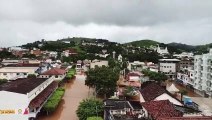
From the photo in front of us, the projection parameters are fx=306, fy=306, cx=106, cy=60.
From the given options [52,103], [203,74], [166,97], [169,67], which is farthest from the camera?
[169,67]

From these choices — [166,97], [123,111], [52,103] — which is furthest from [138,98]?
[123,111]

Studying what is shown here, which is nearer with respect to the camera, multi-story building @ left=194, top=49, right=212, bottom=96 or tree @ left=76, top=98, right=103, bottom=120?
tree @ left=76, top=98, right=103, bottom=120

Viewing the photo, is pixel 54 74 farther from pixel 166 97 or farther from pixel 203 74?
pixel 166 97

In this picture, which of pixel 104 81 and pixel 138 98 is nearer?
pixel 104 81

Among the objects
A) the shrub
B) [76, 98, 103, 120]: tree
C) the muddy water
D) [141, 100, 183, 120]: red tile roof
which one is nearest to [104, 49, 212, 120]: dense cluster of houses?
[141, 100, 183, 120]: red tile roof

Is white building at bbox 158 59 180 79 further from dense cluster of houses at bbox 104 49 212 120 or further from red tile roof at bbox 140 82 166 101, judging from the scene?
red tile roof at bbox 140 82 166 101
